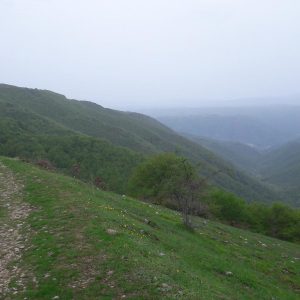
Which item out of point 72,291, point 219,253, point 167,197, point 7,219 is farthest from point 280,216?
point 72,291

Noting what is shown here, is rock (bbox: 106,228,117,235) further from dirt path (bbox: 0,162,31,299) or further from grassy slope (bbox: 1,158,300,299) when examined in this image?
dirt path (bbox: 0,162,31,299)

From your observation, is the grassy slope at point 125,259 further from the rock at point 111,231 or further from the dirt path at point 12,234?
the dirt path at point 12,234

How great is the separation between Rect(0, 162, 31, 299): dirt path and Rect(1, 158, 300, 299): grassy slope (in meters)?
0.40

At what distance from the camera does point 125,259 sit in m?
14.5

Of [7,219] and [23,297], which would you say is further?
[7,219]

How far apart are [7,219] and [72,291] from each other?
8.70m

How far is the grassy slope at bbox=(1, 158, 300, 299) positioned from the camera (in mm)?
12703

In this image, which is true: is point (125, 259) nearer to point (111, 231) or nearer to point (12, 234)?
point (111, 231)

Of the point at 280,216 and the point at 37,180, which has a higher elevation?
the point at 37,180

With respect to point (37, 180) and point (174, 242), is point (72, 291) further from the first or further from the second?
point (37, 180)

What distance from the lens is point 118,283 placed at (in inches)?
501

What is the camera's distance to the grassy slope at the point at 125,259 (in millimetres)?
12703

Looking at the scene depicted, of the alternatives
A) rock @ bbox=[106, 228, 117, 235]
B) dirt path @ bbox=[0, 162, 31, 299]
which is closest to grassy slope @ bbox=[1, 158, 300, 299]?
rock @ bbox=[106, 228, 117, 235]

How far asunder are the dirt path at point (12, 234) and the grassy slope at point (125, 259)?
15.6 inches
